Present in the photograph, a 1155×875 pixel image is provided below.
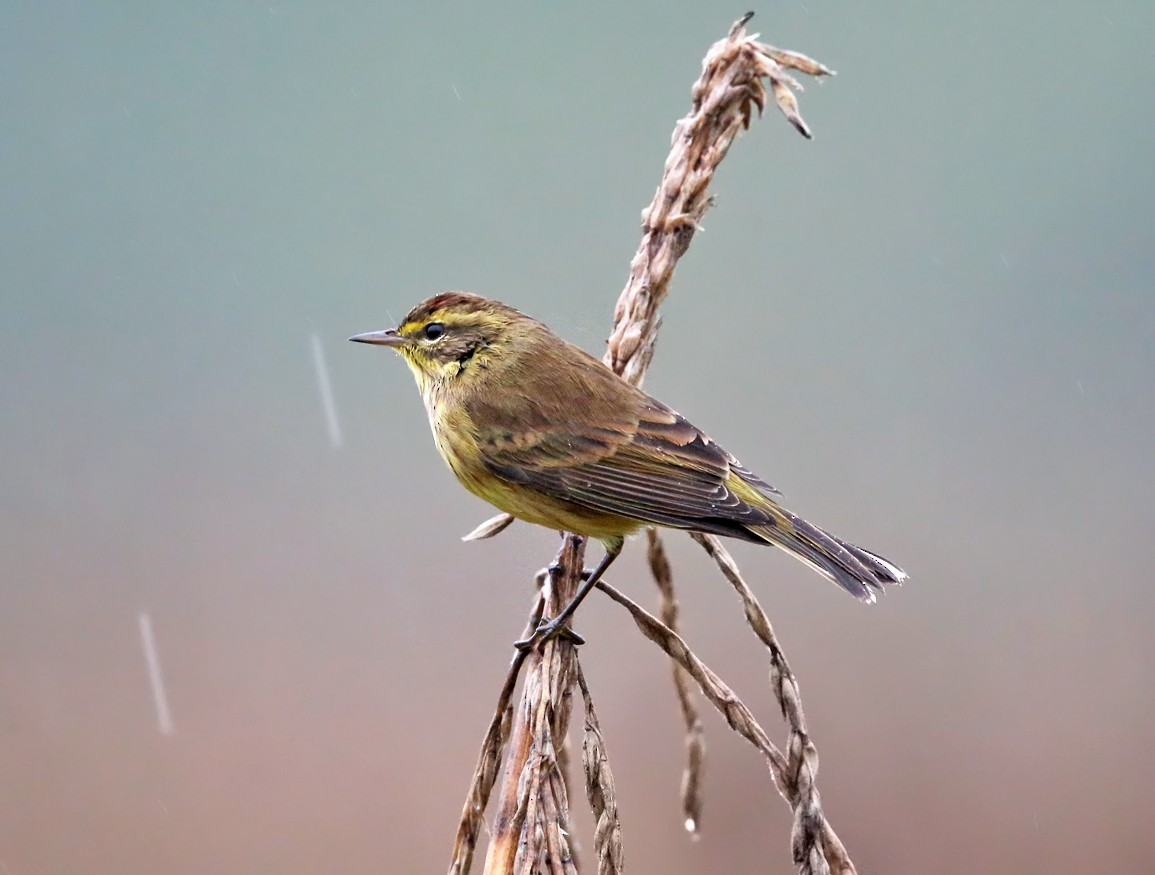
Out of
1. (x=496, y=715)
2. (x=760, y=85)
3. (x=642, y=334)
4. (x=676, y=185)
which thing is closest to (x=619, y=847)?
(x=496, y=715)

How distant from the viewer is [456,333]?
2.89 meters

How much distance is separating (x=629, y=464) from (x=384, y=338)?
741 millimetres

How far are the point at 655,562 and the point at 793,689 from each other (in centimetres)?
56

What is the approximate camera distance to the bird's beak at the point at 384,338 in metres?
2.74

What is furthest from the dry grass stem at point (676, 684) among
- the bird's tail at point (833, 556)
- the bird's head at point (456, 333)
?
the bird's head at point (456, 333)

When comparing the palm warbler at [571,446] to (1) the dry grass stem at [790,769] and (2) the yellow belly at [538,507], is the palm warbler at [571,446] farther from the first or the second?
(1) the dry grass stem at [790,769]

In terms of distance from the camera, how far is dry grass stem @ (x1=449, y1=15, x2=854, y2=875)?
1.36m

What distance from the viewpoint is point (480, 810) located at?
143cm

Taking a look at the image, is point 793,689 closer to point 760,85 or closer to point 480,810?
point 480,810

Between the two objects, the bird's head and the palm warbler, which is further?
the bird's head

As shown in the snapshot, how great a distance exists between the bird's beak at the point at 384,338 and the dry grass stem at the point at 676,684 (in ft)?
2.54

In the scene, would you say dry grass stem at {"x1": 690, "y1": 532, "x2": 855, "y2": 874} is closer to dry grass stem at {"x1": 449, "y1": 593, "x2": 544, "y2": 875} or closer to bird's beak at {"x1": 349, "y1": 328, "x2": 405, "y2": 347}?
dry grass stem at {"x1": 449, "y1": 593, "x2": 544, "y2": 875}

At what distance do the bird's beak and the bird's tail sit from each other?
1074mm

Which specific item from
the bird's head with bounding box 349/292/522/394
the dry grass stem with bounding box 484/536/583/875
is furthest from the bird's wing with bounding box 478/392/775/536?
the dry grass stem with bounding box 484/536/583/875
